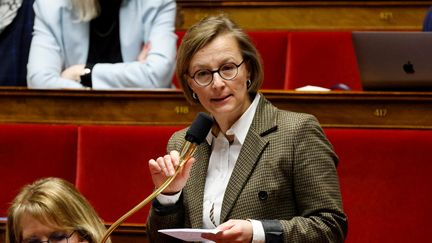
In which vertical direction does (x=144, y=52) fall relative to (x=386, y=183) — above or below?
above

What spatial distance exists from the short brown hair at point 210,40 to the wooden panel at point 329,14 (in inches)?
29.9

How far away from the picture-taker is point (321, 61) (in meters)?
1.30

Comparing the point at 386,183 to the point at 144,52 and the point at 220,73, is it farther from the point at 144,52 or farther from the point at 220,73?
the point at 144,52

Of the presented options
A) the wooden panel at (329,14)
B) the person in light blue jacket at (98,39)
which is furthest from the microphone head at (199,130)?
the wooden panel at (329,14)

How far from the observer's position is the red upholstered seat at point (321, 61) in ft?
4.17

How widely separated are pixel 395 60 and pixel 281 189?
345mm

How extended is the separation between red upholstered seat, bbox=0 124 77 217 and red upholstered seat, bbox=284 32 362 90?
0.40 metres

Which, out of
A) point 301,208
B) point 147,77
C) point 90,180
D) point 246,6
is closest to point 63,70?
point 147,77

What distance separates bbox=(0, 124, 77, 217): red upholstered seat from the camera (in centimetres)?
95

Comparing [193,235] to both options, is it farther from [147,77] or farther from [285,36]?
[285,36]

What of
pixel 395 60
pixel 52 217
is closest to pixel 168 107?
pixel 395 60

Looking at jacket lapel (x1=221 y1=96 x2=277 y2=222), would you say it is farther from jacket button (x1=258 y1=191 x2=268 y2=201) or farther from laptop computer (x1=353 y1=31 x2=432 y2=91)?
laptop computer (x1=353 y1=31 x2=432 y2=91)

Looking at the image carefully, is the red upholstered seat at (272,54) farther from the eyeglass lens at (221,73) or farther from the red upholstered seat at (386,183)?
the eyeglass lens at (221,73)

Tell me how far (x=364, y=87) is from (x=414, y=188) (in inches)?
6.0
